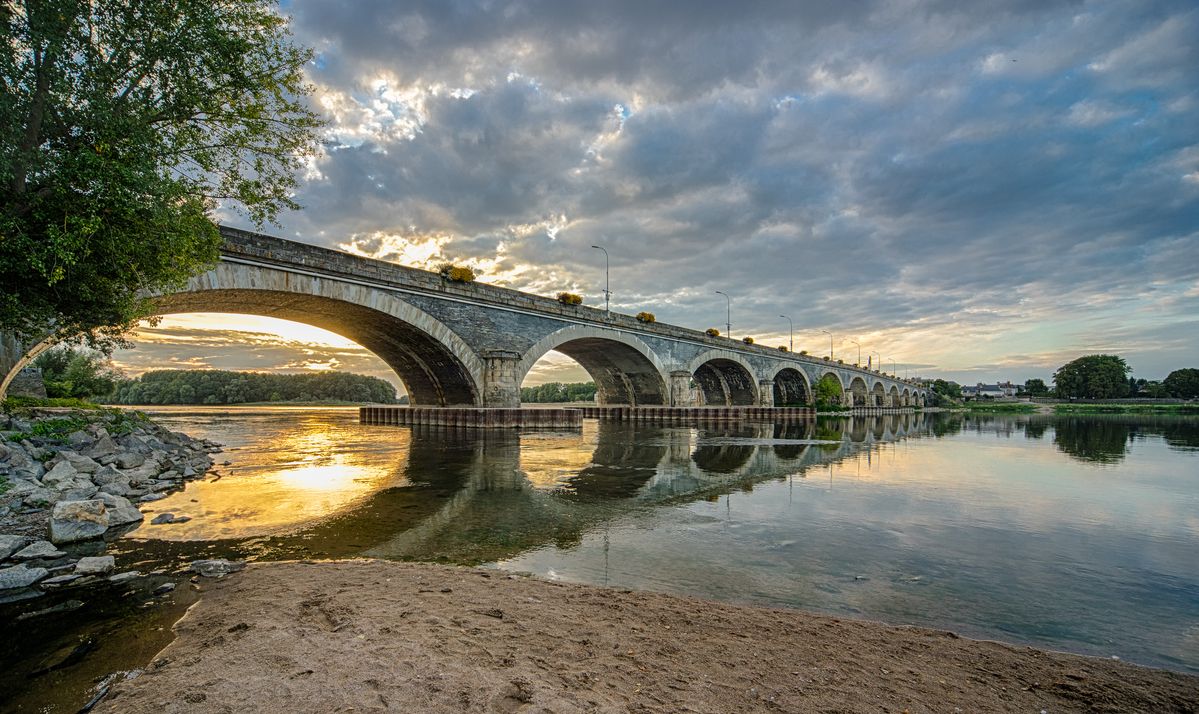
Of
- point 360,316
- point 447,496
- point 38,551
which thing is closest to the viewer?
point 38,551

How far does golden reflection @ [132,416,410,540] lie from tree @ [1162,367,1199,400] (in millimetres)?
150584

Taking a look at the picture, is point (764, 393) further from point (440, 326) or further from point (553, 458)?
point (553, 458)

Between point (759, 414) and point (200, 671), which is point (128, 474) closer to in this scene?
point (200, 671)

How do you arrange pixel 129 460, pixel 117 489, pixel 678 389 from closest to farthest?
1. pixel 117 489
2. pixel 129 460
3. pixel 678 389

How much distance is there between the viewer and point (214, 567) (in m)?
5.10

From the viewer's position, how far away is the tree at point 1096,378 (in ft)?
340

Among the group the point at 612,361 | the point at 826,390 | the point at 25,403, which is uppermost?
the point at 612,361

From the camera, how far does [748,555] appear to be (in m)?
5.92

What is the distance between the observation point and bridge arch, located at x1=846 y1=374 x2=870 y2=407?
83.8 metres

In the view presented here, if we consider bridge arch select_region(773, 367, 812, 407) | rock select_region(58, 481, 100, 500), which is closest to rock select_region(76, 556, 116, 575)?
rock select_region(58, 481, 100, 500)

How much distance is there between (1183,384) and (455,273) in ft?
482

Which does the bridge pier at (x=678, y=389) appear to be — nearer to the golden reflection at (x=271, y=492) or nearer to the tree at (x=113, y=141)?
the golden reflection at (x=271, y=492)

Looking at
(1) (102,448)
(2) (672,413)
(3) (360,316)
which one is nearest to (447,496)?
(1) (102,448)

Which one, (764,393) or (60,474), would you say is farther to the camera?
(764,393)
